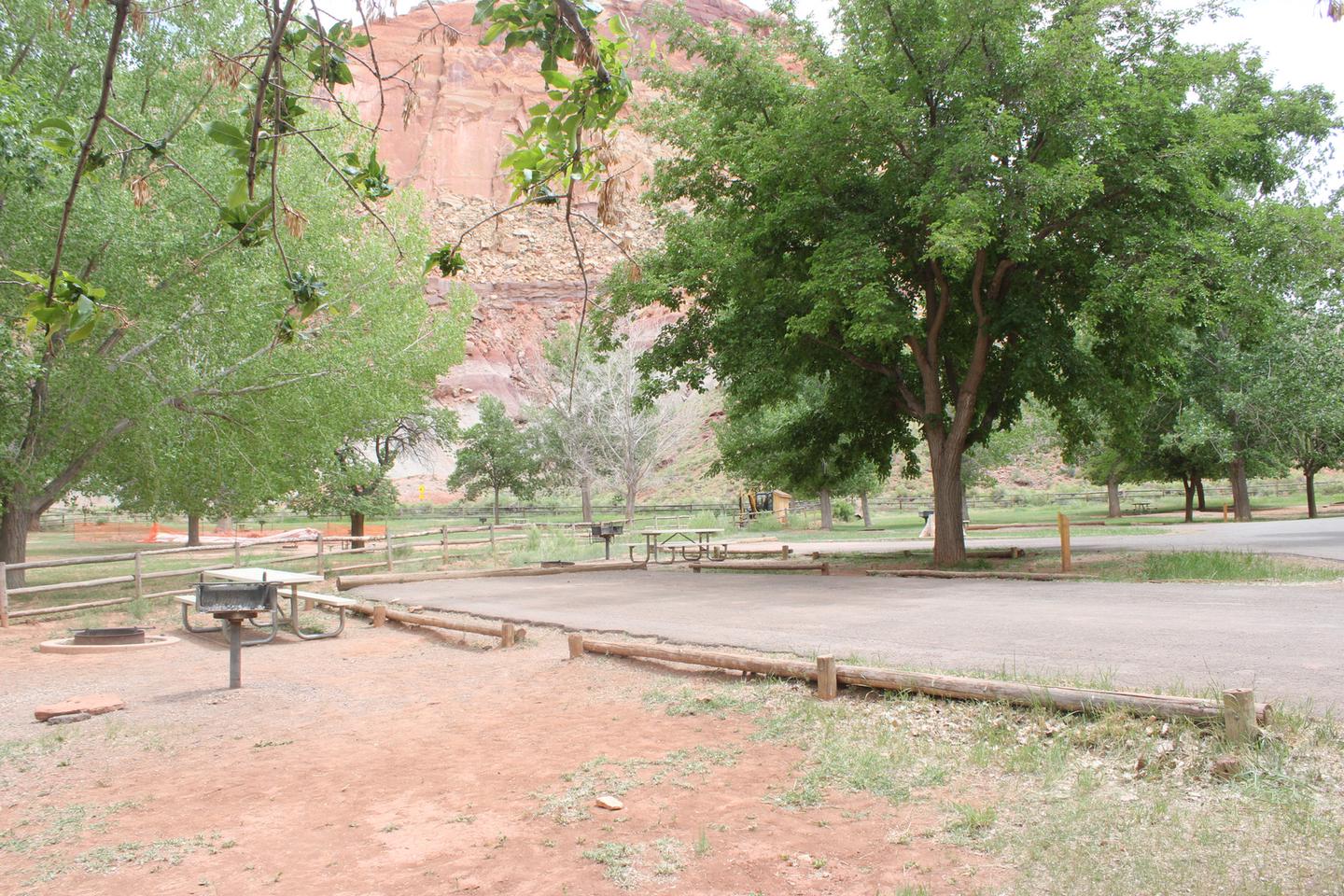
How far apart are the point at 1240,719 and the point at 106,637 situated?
11.4 metres

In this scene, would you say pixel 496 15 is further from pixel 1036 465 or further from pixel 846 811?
pixel 1036 465

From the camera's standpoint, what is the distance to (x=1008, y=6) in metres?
13.3

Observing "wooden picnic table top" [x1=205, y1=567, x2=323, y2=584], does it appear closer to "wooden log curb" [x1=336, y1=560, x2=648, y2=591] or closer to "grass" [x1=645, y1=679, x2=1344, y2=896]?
"wooden log curb" [x1=336, y1=560, x2=648, y2=591]

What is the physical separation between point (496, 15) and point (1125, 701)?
15.1ft

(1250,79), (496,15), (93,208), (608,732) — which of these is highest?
(1250,79)

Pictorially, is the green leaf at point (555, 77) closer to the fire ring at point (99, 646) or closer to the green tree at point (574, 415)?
the fire ring at point (99, 646)

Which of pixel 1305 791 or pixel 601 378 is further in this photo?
pixel 601 378

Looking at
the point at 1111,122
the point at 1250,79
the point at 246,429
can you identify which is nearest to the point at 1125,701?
the point at 1111,122

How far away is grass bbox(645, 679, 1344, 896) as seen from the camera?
3.38 metres

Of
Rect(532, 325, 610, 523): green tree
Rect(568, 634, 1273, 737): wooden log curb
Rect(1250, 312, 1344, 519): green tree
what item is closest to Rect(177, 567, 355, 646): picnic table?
Rect(568, 634, 1273, 737): wooden log curb

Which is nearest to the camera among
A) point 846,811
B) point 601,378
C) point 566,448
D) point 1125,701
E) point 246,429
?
point 846,811

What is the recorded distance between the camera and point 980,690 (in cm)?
562

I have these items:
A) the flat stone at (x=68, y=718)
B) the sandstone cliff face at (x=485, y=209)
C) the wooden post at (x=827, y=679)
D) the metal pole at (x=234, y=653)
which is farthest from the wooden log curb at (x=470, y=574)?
the sandstone cliff face at (x=485, y=209)

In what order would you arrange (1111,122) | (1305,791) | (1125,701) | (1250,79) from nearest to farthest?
(1305,791), (1125,701), (1111,122), (1250,79)
